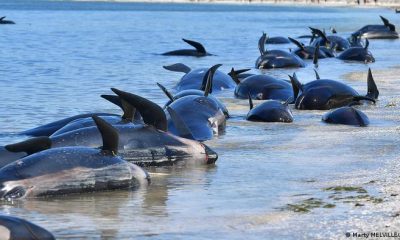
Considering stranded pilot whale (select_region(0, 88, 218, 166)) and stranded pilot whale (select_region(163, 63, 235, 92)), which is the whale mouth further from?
stranded pilot whale (select_region(163, 63, 235, 92))

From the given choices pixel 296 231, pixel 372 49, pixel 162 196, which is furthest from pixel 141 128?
pixel 372 49

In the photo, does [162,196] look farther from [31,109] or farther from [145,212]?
[31,109]

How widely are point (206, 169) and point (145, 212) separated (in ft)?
5.88

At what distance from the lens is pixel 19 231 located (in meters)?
5.81

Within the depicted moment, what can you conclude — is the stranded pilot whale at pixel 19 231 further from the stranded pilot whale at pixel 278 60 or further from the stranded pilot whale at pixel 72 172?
the stranded pilot whale at pixel 278 60

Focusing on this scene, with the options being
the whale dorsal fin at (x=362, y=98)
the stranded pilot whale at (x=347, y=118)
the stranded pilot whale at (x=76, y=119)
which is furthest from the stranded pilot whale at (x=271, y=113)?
the stranded pilot whale at (x=76, y=119)

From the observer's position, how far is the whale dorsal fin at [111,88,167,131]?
8.62m

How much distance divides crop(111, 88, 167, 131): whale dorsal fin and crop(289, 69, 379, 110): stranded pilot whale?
4849 mm

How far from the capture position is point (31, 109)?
13875mm

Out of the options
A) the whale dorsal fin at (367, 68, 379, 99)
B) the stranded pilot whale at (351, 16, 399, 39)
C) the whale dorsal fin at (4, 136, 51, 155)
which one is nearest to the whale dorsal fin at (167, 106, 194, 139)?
the whale dorsal fin at (4, 136, 51, 155)

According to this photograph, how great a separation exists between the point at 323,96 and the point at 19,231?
8270mm

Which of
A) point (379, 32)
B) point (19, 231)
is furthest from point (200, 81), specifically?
point (379, 32)

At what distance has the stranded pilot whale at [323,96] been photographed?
13.5 metres

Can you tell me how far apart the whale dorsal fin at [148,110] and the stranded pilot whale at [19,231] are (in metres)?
2.72
